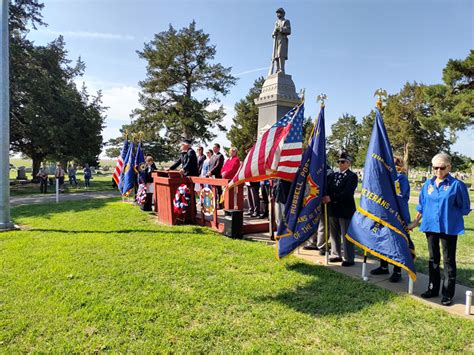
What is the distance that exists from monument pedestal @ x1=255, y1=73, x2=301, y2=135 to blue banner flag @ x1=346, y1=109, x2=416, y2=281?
18.0 feet

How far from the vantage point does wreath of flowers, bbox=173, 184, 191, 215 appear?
8.78 metres

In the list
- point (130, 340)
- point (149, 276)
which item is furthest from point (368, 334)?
point (149, 276)

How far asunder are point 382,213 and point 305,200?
1.27 meters

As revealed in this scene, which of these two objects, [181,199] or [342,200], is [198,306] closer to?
[342,200]

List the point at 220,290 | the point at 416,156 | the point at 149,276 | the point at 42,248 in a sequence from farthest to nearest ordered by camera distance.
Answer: the point at 416,156 → the point at 42,248 → the point at 149,276 → the point at 220,290

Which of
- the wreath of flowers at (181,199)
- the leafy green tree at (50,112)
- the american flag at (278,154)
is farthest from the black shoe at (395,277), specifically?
the leafy green tree at (50,112)

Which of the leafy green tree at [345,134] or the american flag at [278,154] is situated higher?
the leafy green tree at [345,134]

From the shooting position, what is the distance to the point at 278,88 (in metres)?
→ 10.5

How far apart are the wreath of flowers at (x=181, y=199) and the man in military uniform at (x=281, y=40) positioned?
5296 millimetres

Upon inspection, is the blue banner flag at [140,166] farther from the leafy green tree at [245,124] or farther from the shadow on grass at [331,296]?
the leafy green tree at [245,124]

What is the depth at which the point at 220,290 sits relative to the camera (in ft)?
15.1

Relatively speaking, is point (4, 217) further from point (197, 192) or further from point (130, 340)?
point (130, 340)

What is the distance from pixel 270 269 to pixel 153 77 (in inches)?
1171

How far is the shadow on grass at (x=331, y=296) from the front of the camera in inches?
162
